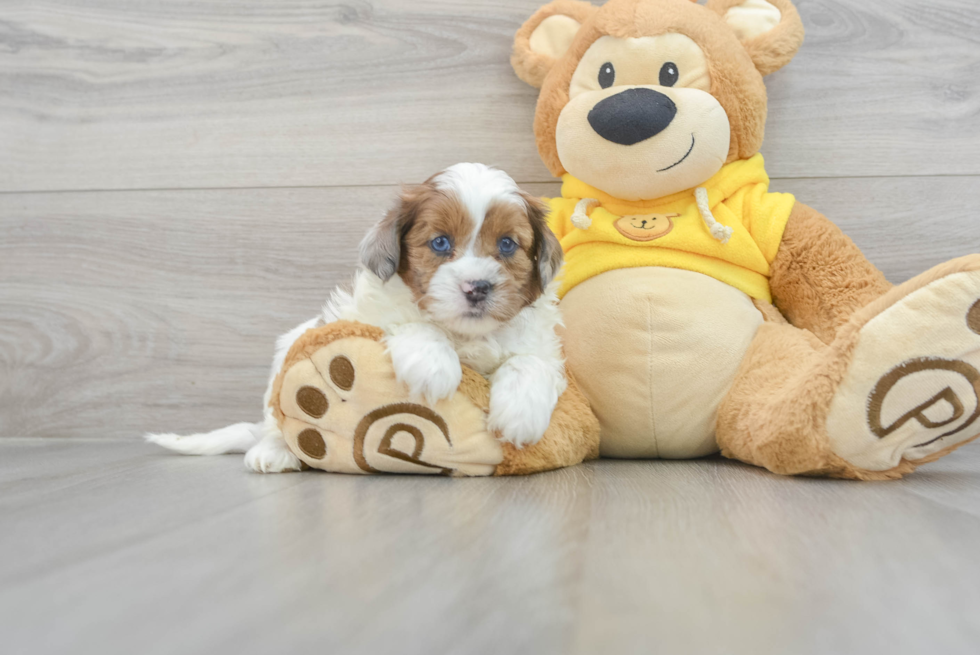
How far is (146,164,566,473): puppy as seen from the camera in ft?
3.29

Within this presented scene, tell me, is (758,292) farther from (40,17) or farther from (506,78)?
(40,17)

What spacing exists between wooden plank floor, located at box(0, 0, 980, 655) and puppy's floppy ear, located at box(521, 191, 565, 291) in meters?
0.32

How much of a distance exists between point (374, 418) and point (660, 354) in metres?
0.49

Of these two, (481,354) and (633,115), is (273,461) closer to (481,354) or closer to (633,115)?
(481,354)

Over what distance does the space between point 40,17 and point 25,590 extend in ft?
5.21

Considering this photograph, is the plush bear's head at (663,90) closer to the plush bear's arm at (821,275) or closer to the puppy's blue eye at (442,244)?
the plush bear's arm at (821,275)

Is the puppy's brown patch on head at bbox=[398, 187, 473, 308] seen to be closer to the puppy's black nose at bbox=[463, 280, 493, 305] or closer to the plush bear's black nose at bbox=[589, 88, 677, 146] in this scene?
the puppy's black nose at bbox=[463, 280, 493, 305]

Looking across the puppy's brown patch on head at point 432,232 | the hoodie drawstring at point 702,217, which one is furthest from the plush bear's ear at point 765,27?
the puppy's brown patch on head at point 432,232

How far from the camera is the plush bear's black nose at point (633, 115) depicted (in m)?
1.13

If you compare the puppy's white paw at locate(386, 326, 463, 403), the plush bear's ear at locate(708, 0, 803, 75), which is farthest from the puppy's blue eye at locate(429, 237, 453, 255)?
the plush bear's ear at locate(708, 0, 803, 75)

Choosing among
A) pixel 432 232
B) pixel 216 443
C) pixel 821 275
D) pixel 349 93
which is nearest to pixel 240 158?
pixel 349 93

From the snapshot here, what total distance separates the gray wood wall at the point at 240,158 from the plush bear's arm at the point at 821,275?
0.93 ft

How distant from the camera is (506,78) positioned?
1.53 m

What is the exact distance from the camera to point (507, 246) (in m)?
1.05
